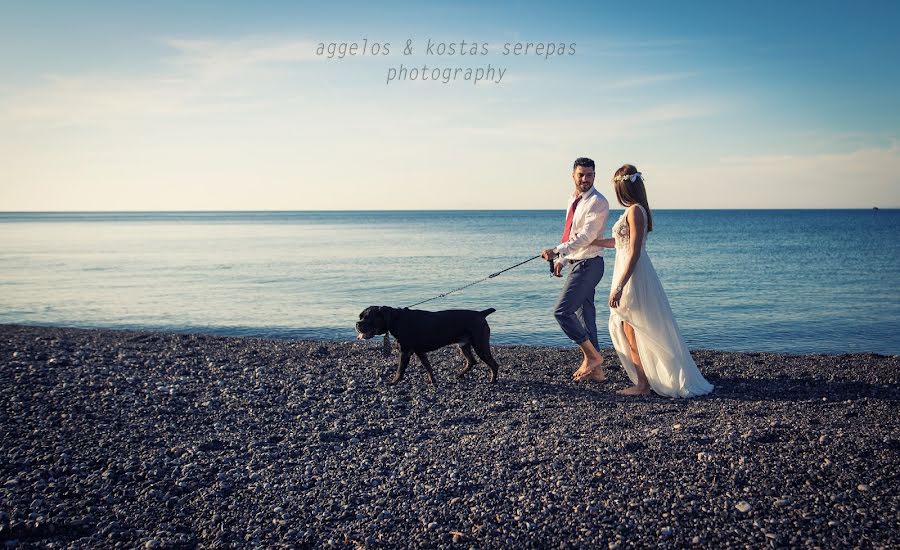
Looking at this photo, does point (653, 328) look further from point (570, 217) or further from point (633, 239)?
point (570, 217)

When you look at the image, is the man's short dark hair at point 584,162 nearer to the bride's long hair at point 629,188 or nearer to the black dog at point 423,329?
the bride's long hair at point 629,188

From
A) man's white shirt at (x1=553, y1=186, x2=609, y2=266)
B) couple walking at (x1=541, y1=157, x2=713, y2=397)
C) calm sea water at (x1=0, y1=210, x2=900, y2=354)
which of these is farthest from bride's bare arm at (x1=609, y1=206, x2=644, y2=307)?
calm sea water at (x1=0, y1=210, x2=900, y2=354)

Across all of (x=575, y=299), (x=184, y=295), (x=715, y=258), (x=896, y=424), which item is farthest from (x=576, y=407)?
(x=715, y=258)

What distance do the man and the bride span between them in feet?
0.81

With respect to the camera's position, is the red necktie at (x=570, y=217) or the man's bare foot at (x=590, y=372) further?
the man's bare foot at (x=590, y=372)

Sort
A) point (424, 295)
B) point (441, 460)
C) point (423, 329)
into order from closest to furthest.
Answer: point (441, 460)
point (423, 329)
point (424, 295)

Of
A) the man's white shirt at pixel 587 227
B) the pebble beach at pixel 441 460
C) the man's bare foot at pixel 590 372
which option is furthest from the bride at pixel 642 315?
the man's bare foot at pixel 590 372

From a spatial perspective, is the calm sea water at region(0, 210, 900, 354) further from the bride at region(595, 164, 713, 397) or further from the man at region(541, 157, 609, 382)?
the bride at region(595, 164, 713, 397)

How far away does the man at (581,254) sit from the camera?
747cm

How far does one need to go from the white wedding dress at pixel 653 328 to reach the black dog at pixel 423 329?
5.75 feet

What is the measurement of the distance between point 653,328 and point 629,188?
1603mm

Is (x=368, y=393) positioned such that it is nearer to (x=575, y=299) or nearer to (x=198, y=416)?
(x=198, y=416)

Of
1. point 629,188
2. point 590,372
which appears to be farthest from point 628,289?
point 590,372

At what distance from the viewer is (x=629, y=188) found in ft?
22.1
